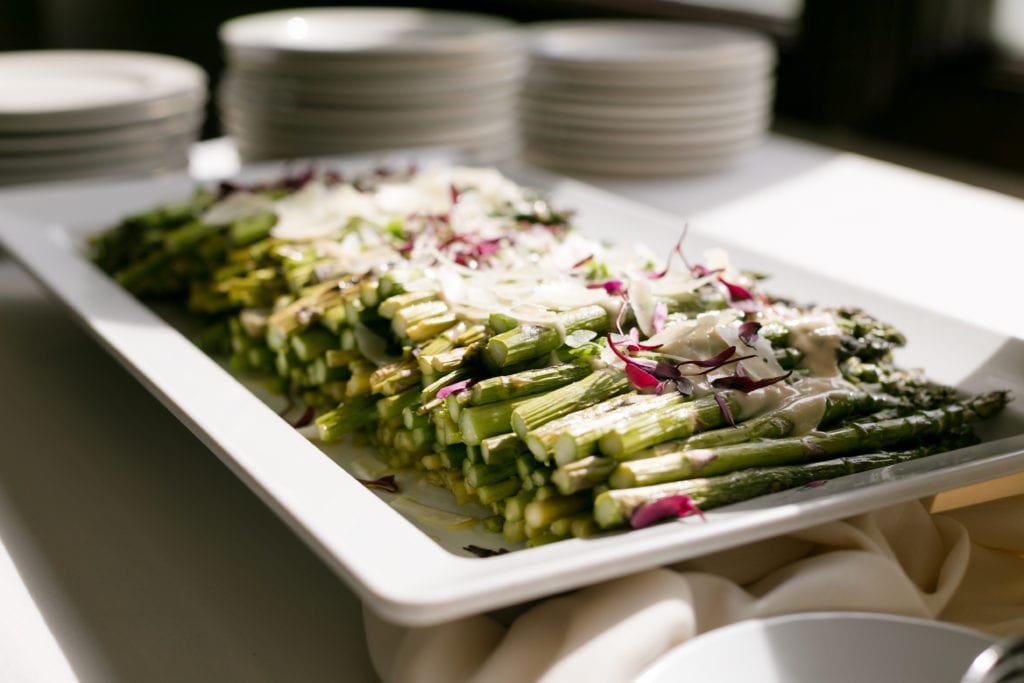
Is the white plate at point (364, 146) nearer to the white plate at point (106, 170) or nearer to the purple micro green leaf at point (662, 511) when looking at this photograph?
the white plate at point (106, 170)

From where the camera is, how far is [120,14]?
671 centimetres

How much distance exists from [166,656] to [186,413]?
1.12 ft

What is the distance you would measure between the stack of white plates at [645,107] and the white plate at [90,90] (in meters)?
1.01

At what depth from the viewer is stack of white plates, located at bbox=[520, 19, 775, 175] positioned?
10.9 ft

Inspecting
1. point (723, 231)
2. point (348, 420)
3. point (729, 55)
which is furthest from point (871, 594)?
point (729, 55)

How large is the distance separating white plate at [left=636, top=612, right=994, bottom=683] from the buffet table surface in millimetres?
424

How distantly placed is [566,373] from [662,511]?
35 centimetres

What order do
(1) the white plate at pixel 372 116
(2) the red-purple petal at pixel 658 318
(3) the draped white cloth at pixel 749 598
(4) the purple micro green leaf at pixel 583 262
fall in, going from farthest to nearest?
(1) the white plate at pixel 372 116 < (4) the purple micro green leaf at pixel 583 262 < (2) the red-purple petal at pixel 658 318 < (3) the draped white cloth at pixel 749 598

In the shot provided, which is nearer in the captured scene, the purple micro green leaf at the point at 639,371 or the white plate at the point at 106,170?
the purple micro green leaf at the point at 639,371

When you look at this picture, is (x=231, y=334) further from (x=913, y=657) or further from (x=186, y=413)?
(x=913, y=657)

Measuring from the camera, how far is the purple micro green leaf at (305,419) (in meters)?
1.91

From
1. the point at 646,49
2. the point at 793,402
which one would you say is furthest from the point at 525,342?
the point at 646,49

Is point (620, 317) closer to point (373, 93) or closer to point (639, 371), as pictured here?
point (639, 371)

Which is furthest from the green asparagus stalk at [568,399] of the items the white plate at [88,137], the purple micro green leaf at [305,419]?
the white plate at [88,137]
